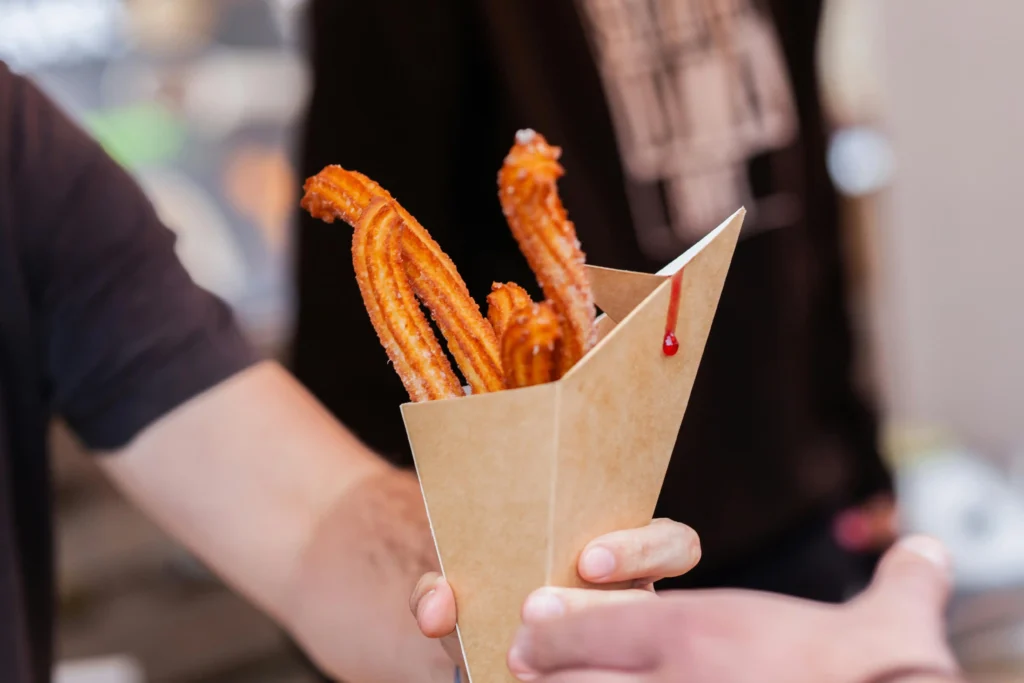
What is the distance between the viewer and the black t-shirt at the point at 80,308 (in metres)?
0.69

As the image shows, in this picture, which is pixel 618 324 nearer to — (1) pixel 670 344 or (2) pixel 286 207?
(1) pixel 670 344

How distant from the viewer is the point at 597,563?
379mm

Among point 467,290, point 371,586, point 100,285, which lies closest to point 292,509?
point 371,586

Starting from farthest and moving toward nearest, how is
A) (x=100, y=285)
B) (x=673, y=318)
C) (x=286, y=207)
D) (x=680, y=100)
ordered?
1. (x=286, y=207)
2. (x=680, y=100)
3. (x=100, y=285)
4. (x=673, y=318)

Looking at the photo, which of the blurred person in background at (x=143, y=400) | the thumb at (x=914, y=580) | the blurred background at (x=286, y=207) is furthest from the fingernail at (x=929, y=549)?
the blurred background at (x=286, y=207)

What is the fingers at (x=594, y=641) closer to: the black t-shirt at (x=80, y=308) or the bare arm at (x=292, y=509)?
the bare arm at (x=292, y=509)

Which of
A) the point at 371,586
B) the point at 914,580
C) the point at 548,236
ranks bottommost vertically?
the point at 371,586

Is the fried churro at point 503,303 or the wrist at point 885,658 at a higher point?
the fried churro at point 503,303

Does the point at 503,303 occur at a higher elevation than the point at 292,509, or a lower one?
higher

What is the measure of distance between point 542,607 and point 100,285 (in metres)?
0.47

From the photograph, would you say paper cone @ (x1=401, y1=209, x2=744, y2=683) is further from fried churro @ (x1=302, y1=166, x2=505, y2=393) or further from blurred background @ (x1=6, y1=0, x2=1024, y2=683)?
blurred background @ (x1=6, y1=0, x2=1024, y2=683)

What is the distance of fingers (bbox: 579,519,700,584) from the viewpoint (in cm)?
38

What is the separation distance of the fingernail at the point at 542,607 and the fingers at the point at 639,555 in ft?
0.07

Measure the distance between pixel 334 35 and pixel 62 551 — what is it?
1.42 m
